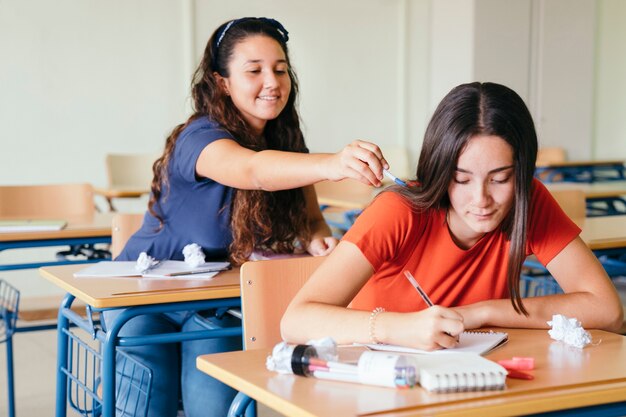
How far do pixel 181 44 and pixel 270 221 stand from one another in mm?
4154

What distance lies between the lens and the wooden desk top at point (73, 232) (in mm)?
2914

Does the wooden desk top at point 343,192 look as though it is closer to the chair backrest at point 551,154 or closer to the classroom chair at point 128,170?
the classroom chair at point 128,170

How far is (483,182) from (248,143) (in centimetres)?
87

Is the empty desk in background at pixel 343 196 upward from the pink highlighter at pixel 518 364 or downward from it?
downward

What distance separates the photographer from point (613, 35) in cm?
777

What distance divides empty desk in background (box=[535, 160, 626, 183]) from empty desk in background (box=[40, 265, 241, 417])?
4.82 m

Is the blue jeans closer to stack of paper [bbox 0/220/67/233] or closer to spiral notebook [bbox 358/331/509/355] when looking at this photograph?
spiral notebook [bbox 358/331/509/355]

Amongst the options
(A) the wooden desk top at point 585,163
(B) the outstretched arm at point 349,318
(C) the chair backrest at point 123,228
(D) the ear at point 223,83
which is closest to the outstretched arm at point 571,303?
(B) the outstretched arm at point 349,318

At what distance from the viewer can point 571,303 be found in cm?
168

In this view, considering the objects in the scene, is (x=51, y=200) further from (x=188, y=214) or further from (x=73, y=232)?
A: (x=188, y=214)

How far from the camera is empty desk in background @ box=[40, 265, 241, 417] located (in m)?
1.92

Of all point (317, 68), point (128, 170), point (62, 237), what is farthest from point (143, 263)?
point (317, 68)

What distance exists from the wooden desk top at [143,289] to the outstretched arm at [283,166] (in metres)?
0.25

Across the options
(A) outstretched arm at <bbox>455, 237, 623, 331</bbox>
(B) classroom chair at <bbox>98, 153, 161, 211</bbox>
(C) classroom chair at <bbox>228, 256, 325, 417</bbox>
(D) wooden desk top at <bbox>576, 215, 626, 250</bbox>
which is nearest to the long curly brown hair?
(C) classroom chair at <bbox>228, 256, 325, 417</bbox>
